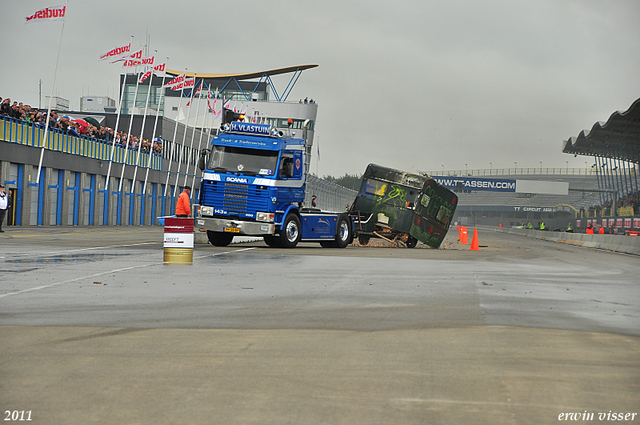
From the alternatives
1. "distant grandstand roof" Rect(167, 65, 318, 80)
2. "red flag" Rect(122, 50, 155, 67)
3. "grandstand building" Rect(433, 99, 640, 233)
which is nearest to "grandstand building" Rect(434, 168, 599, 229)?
"grandstand building" Rect(433, 99, 640, 233)

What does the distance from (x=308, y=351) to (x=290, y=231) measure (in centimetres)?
1760

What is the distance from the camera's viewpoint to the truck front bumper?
22547 mm

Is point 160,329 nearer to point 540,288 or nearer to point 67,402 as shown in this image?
point 67,402

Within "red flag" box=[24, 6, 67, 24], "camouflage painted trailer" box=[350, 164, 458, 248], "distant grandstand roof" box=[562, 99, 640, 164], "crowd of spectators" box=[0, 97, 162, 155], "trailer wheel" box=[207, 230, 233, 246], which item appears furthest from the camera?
"distant grandstand roof" box=[562, 99, 640, 164]

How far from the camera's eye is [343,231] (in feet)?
88.1

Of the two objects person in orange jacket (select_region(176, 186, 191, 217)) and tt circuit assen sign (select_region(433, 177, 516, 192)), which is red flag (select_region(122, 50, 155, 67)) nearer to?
person in orange jacket (select_region(176, 186, 191, 217))

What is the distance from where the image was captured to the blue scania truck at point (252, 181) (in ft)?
74.1

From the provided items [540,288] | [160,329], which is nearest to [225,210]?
[540,288]

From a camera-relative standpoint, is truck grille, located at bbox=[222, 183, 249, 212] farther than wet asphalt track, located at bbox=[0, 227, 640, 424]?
Yes

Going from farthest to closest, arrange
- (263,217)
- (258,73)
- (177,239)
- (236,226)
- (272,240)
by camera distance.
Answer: (258,73)
(272,240)
(236,226)
(263,217)
(177,239)

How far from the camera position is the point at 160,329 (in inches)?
287

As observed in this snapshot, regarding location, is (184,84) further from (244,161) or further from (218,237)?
(244,161)

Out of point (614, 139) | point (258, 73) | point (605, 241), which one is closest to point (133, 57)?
point (605, 241)

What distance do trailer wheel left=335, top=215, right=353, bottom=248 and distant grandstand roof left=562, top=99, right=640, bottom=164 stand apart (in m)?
44.6
